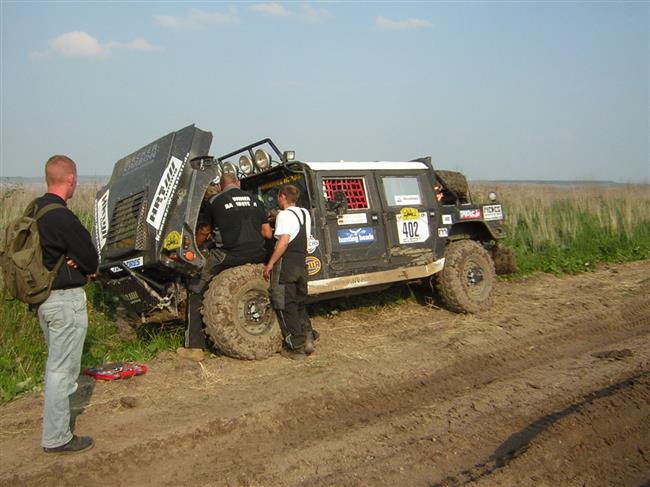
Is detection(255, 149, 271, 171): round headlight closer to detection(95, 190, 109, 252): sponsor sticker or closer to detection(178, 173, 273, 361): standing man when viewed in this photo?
detection(178, 173, 273, 361): standing man

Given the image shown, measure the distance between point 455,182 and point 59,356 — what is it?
660 cm

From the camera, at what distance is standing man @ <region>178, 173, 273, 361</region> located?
6.42 meters

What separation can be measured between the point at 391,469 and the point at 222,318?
2.81 metres

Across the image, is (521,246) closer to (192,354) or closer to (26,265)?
(192,354)

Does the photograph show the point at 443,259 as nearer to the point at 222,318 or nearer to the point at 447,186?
the point at 447,186

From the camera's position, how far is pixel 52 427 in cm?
423

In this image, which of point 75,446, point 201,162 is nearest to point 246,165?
point 201,162

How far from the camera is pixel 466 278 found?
850cm

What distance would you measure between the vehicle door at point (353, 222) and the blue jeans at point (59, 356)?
3447mm

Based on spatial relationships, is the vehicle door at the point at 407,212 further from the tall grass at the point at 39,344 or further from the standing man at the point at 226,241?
the tall grass at the point at 39,344

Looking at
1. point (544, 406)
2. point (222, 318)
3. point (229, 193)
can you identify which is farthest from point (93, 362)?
point (544, 406)

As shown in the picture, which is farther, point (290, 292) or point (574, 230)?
point (574, 230)

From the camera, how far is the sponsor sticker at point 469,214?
28.4ft

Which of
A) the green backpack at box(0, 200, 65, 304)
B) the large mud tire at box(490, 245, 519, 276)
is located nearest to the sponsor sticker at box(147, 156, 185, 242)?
the green backpack at box(0, 200, 65, 304)
